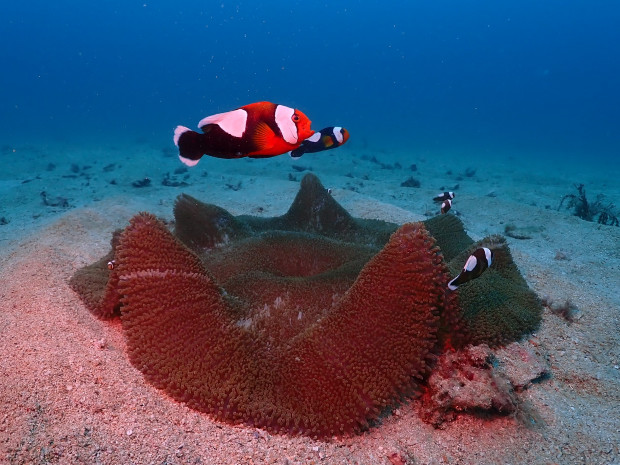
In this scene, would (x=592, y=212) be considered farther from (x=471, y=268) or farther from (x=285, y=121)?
(x=285, y=121)

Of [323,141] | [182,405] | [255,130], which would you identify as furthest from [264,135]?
[182,405]

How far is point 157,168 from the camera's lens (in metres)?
16.6

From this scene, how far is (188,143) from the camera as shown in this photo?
2061mm

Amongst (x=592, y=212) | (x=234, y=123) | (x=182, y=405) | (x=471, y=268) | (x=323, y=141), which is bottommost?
(x=592, y=212)

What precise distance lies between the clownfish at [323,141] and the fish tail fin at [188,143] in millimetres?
674

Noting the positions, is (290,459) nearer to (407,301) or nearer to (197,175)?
(407,301)

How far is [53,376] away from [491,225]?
866cm

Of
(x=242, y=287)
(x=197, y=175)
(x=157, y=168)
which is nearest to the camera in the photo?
(x=242, y=287)

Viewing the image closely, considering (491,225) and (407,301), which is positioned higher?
(407,301)

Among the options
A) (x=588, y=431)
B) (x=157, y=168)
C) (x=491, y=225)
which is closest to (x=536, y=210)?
(x=491, y=225)

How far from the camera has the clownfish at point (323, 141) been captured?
8.64 ft

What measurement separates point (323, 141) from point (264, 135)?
0.91 m

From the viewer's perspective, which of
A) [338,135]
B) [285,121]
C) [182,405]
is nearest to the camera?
[285,121]

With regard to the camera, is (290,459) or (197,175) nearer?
(290,459)
